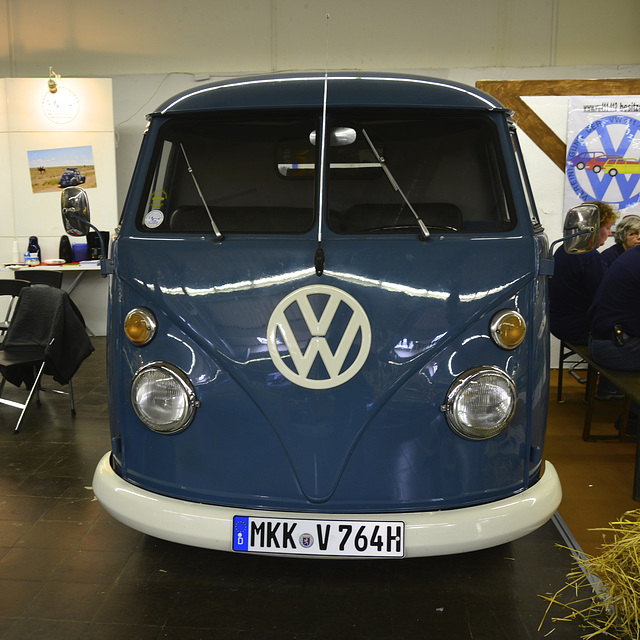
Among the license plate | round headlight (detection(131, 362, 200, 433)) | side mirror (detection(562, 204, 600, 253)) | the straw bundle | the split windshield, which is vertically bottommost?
the straw bundle

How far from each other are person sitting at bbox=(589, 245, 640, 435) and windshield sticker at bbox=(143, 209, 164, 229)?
2707mm

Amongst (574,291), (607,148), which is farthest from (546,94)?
(574,291)

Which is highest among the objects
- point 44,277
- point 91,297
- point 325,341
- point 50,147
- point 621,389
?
point 50,147

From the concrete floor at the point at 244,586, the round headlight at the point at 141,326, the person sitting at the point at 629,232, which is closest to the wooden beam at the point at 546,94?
the person sitting at the point at 629,232

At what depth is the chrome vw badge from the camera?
89.0 inches

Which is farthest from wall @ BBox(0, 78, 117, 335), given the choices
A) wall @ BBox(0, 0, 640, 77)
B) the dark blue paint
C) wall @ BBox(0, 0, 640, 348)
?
the dark blue paint

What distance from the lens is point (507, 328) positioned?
2.33m

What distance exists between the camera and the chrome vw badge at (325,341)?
226 centimetres

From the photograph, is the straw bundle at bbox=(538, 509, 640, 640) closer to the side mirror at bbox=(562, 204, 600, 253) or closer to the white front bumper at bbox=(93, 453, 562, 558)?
the white front bumper at bbox=(93, 453, 562, 558)

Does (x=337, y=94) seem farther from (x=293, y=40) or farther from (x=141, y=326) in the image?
(x=293, y=40)

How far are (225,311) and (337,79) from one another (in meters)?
1.09

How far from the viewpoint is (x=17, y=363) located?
14.8ft

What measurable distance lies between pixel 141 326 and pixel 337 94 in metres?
1.17

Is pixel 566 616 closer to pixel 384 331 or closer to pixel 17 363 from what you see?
pixel 384 331
